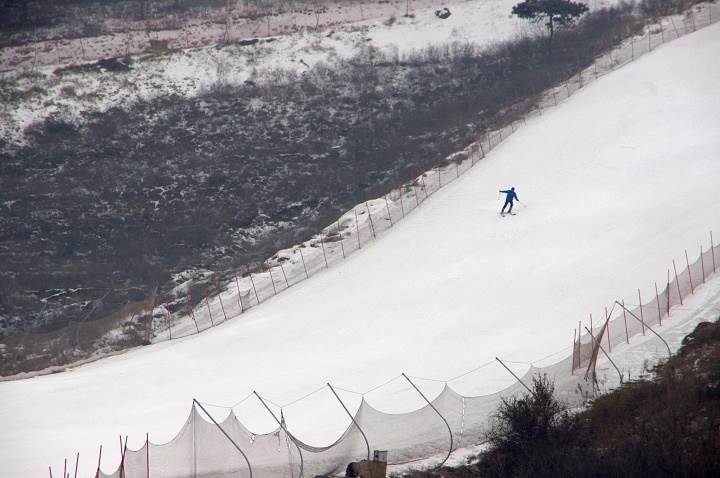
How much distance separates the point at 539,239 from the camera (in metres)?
35.0

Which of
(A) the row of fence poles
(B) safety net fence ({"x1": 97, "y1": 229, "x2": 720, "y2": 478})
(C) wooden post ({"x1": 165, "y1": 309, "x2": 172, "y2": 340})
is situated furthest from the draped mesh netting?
(C) wooden post ({"x1": 165, "y1": 309, "x2": 172, "y2": 340})

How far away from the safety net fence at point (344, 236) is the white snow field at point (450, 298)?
92 cm

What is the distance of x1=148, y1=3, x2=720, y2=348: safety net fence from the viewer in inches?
1410

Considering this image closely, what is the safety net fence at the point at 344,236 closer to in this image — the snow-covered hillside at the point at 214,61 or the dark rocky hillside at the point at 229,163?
the dark rocky hillside at the point at 229,163

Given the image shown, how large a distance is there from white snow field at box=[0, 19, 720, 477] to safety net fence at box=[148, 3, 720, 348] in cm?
92

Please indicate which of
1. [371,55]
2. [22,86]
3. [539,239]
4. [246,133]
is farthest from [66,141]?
[539,239]

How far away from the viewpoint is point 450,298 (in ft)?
105

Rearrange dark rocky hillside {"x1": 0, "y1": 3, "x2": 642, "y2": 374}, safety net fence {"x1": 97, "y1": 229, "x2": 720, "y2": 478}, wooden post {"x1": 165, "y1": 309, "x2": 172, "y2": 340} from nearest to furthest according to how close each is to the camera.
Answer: safety net fence {"x1": 97, "y1": 229, "x2": 720, "y2": 478}
wooden post {"x1": 165, "y1": 309, "x2": 172, "y2": 340}
dark rocky hillside {"x1": 0, "y1": 3, "x2": 642, "y2": 374}

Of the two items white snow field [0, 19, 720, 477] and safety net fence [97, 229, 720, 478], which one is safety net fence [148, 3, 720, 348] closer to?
white snow field [0, 19, 720, 477]

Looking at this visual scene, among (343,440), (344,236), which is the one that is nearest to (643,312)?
(343,440)

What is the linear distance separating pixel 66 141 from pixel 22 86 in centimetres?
723

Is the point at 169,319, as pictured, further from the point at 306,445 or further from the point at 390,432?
the point at 390,432

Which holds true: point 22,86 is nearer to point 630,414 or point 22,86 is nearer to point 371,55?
point 371,55

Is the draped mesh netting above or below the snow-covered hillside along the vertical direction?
below
